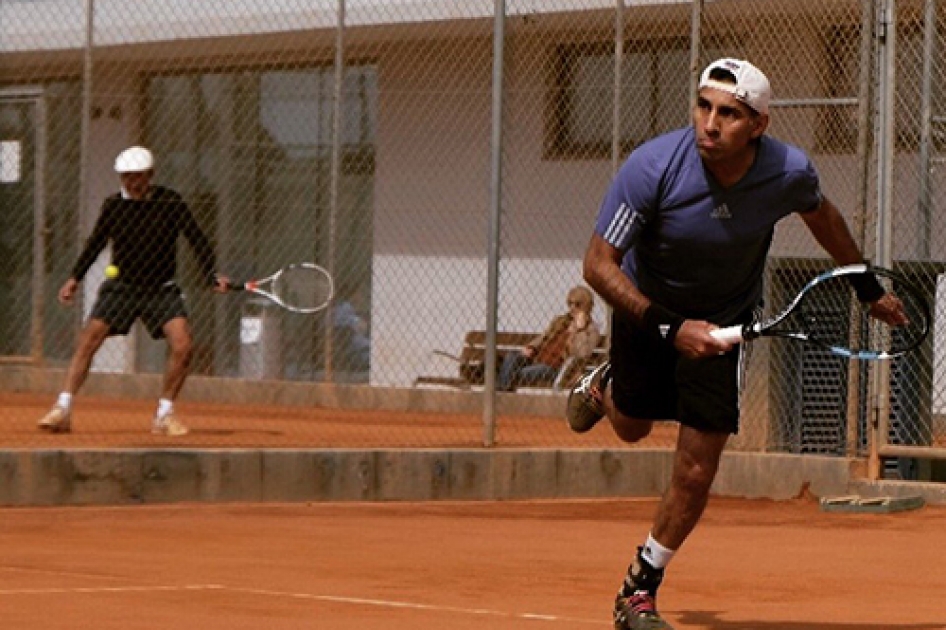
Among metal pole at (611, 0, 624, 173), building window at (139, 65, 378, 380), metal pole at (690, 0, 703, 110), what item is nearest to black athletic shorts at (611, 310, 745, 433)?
metal pole at (690, 0, 703, 110)

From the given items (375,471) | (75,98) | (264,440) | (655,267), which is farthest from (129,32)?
(655,267)

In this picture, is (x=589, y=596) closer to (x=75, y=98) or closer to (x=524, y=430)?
(x=524, y=430)

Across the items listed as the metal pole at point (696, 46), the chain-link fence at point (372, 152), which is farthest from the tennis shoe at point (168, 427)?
the metal pole at point (696, 46)

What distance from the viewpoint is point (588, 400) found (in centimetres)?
1009

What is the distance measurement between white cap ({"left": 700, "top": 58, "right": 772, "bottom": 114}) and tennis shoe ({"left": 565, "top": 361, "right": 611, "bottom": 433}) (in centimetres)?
210

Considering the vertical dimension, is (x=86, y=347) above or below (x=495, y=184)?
below

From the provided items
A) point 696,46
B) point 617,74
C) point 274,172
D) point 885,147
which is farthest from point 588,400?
point 274,172

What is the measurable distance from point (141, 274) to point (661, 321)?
9.28m

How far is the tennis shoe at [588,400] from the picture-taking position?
995 centimetres

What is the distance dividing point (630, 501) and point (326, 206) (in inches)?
411

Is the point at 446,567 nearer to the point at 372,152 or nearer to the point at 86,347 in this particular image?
the point at 86,347

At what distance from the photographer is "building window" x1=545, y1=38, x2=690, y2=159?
70.4 ft

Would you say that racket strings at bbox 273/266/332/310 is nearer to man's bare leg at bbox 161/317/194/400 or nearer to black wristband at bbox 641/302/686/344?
man's bare leg at bbox 161/317/194/400

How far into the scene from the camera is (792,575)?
35.0ft
